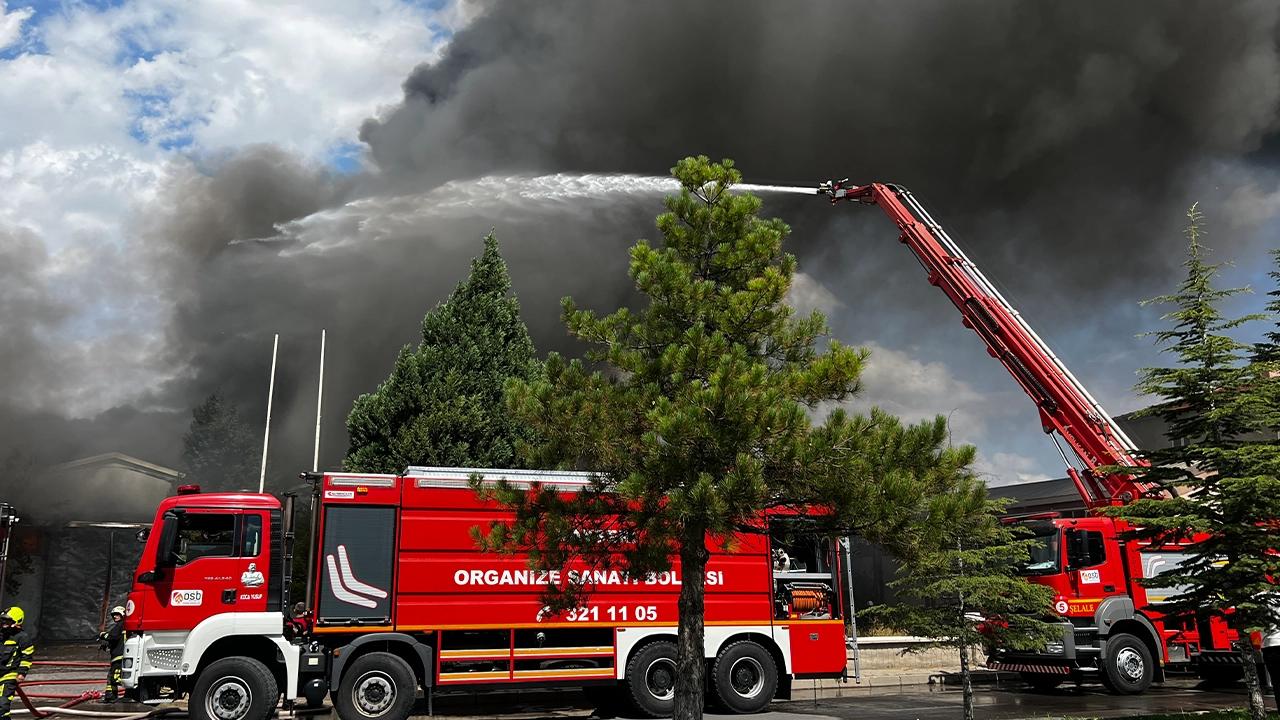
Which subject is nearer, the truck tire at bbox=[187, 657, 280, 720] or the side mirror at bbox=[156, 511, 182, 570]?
the truck tire at bbox=[187, 657, 280, 720]

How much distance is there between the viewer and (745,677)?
46.7 ft

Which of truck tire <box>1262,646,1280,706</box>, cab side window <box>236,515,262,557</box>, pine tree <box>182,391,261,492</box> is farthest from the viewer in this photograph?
pine tree <box>182,391,261,492</box>

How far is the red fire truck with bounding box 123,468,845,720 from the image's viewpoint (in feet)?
39.4

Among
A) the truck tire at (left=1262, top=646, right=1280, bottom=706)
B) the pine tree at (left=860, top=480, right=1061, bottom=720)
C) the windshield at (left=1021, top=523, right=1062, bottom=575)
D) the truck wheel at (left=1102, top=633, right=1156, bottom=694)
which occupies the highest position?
the windshield at (left=1021, top=523, right=1062, bottom=575)

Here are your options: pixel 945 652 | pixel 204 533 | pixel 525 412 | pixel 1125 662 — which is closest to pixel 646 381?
pixel 525 412

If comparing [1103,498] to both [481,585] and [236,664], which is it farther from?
[236,664]

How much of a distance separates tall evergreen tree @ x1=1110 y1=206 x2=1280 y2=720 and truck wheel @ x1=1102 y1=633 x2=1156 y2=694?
21.0 feet

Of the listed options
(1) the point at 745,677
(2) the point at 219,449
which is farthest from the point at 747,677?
(2) the point at 219,449

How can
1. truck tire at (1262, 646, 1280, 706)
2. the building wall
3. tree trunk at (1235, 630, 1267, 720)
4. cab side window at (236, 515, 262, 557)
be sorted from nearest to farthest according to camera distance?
A: tree trunk at (1235, 630, 1267, 720), truck tire at (1262, 646, 1280, 706), cab side window at (236, 515, 262, 557), the building wall

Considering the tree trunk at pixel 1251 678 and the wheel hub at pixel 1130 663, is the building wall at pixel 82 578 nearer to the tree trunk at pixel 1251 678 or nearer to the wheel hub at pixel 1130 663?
the wheel hub at pixel 1130 663

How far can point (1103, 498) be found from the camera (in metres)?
18.1

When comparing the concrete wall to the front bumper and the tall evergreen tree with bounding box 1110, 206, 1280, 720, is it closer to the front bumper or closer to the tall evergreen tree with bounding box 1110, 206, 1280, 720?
the front bumper

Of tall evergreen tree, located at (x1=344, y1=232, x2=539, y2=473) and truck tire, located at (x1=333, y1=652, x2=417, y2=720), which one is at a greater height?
tall evergreen tree, located at (x1=344, y1=232, x2=539, y2=473)

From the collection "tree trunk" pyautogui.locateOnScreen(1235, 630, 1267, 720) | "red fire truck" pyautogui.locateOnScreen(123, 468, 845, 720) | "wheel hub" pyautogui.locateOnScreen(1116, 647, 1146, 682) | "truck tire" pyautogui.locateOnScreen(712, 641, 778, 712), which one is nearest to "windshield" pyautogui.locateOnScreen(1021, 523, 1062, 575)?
"wheel hub" pyautogui.locateOnScreen(1116, 647, 1146, 682)
